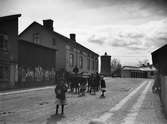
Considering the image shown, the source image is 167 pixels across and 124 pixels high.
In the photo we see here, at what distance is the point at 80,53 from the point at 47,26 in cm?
942

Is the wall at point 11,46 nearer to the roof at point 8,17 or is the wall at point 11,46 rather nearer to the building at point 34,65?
the roof at point 8,17

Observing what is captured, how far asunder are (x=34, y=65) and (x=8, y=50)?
6101 mm

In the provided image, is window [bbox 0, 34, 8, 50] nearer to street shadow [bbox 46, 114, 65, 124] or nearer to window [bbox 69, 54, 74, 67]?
street shadow [bbox 46, 114, 65, 124]

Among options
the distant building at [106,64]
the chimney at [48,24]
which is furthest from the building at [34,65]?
the distant building at [106,64]

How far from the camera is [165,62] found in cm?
855

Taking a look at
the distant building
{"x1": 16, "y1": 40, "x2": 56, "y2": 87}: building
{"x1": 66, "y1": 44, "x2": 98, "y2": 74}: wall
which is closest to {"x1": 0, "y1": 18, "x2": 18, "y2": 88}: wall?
{"x1": 16, "y1": 40, "x2": 56, "y2": 87}: building

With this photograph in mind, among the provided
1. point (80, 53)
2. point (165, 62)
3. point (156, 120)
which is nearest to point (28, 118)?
point (156, 120)

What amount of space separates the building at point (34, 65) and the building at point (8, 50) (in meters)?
1.36

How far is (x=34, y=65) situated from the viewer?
101 feet

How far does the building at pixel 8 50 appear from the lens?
24169mm

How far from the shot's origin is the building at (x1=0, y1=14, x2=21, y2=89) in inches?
952

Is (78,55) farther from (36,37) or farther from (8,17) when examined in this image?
(8,17)

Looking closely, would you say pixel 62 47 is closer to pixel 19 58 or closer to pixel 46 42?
pixel 46 42

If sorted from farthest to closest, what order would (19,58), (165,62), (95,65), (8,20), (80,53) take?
(95,65) → (80,53) → (19,58) → (8,20) → (165,62)
